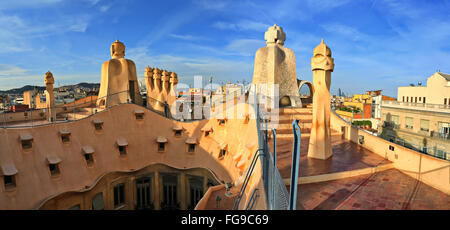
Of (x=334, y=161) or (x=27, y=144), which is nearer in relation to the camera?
(x=334, y=161)

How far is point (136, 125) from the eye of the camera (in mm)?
17750

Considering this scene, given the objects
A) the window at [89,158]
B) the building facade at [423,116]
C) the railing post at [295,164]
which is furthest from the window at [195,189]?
the railing post at [295,164]

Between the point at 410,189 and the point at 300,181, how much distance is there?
9.95 ft

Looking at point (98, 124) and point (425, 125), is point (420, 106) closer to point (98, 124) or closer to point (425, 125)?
point (425, 125)

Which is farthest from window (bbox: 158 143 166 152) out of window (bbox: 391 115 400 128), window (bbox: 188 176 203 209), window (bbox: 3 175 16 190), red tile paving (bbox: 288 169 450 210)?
window (bbox: 391 115 400 128)

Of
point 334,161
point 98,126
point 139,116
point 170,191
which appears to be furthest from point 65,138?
point 334,161

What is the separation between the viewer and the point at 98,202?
15.0 m

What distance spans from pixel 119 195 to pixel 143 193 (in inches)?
61.5

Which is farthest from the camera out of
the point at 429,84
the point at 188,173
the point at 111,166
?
the point at 429,84
